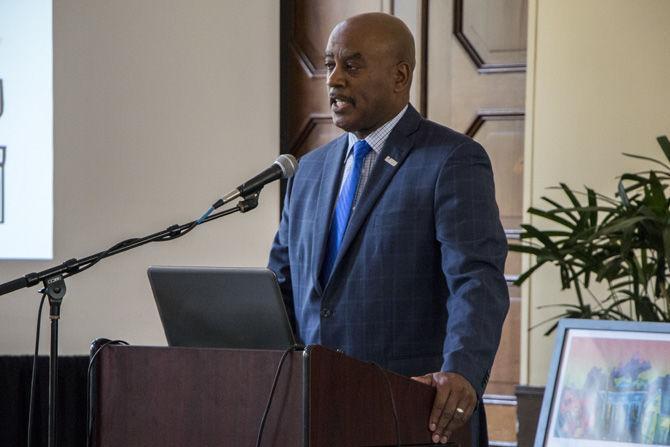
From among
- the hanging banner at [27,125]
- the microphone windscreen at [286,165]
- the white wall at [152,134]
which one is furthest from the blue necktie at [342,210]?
the hanging banner at [27,125]

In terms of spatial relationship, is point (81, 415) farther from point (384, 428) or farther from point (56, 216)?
point (384, 428)

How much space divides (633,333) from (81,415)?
262cm

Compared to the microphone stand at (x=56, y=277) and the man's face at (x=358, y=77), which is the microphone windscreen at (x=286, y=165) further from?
the man's face at (x=358, y=77)

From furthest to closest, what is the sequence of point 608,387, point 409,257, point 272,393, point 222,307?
point 608,387 < point 409,257 < point 222,307 < point 272,393

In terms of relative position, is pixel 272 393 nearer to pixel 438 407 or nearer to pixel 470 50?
pixel 438 407

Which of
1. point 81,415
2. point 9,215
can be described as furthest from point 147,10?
point 81,415

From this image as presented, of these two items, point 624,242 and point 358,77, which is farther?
point 624,242

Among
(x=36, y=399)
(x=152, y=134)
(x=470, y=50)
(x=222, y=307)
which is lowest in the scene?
(x=36, y=399)

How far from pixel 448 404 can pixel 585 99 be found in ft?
7.63

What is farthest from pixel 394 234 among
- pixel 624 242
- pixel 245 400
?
pixel 624 242

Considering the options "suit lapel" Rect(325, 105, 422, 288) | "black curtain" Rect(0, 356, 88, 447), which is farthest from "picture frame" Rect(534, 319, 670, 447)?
"black curtain" Rect(0, 356, 88, 447)

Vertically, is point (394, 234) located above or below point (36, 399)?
above

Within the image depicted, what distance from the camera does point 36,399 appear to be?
4.53m

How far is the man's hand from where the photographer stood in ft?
6.26
